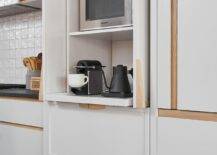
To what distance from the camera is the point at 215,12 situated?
1104 mm

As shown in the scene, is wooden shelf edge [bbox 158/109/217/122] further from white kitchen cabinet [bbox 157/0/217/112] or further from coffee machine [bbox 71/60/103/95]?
coffee machine [bbox 71/60/103/95]

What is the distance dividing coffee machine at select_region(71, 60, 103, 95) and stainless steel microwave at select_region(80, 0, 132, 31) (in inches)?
8.1

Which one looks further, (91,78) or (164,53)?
(91,78)

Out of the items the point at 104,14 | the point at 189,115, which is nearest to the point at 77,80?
the point at 104,14

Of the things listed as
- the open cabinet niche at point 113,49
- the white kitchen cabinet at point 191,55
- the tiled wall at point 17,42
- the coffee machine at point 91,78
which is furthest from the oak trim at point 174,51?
the tiled wall at point 17,42

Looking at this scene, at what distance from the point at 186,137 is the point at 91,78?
1.89 ft

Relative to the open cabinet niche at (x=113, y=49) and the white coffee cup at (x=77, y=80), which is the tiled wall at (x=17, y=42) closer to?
the open cabinet niche at (x=113, y=49)

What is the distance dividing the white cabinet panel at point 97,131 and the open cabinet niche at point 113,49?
81mm

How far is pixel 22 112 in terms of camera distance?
1828mm

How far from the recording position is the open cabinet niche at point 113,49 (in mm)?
1261

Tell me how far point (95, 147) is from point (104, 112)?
189mm

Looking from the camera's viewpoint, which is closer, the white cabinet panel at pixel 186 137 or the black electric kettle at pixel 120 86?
the white cabinet panel at pixel 186 137

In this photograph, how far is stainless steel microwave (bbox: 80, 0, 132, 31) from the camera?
1419mm

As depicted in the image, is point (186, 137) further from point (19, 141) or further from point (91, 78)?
point (19, 141)
